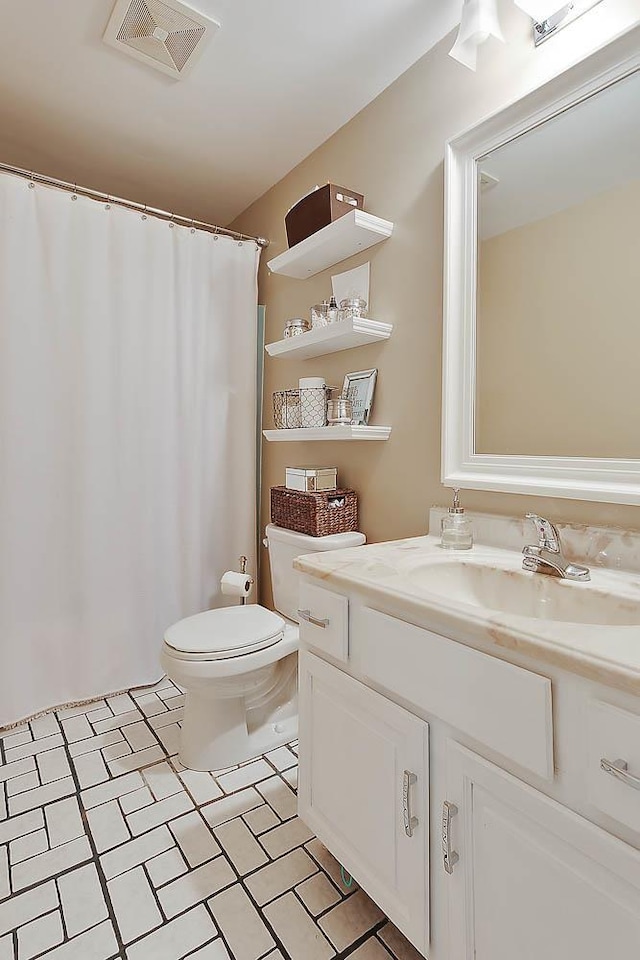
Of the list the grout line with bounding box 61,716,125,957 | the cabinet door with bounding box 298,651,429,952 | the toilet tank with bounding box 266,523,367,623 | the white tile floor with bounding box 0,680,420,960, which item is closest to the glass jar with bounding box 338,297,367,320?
the toilet tank with bounding box 266,523,367,623

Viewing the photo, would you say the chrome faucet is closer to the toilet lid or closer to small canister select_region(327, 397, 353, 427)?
small canister select_region(327, 397, 353, 427)

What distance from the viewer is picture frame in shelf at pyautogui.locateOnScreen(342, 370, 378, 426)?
1764 mm

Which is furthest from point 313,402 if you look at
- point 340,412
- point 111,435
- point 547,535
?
point 547,535

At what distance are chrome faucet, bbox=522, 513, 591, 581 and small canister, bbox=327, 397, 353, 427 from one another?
0.76 metres

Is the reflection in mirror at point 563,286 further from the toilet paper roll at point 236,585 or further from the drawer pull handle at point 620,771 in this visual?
the toilet paper roll at point 236,585

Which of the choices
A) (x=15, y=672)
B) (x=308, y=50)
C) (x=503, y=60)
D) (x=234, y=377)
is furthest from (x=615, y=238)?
(x=15, y=672)

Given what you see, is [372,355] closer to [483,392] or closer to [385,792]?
[483,392]

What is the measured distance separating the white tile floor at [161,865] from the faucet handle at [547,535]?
0.90 metres

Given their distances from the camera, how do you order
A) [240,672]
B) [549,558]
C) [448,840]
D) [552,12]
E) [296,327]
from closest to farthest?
1. [448,840]
2. [549,558]
3. [552,12]
4. [240,672]
5. [296,327]

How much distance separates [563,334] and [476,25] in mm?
780

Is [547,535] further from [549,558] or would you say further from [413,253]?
[413,253]

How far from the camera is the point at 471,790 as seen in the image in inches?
32.6

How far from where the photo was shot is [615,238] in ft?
3.71

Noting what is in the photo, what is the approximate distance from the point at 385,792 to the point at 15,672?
62.8 inches
